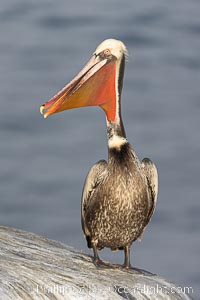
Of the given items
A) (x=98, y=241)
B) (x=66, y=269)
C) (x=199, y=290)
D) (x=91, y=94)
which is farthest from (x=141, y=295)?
(x=199, y=290)

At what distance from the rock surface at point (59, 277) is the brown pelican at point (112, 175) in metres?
0.25

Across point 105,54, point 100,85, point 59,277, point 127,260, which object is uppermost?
point 105,54

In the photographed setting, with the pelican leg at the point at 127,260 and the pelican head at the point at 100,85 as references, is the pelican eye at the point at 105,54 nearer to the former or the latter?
the pelican head at the point at 100,85

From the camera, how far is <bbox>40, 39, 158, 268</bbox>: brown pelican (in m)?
8.01

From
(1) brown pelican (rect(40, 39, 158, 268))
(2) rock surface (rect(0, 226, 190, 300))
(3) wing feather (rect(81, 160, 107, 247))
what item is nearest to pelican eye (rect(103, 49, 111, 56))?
(1) brown pelican (rect(40, 39, 158, 268))

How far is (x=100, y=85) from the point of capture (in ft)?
27.4

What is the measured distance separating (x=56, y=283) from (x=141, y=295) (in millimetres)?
584

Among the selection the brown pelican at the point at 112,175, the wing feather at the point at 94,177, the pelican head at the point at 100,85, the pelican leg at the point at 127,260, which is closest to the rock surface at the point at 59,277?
the pelican leg at the point at 127,260

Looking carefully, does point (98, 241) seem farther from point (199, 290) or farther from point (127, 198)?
point (199, 290)

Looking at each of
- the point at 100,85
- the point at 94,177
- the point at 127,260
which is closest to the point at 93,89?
the point at 100,85

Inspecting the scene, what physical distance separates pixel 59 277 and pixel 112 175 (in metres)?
1.12

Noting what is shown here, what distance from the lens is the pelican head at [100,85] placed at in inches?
326

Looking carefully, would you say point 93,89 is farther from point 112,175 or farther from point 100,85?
point 112,175

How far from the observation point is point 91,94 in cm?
841
